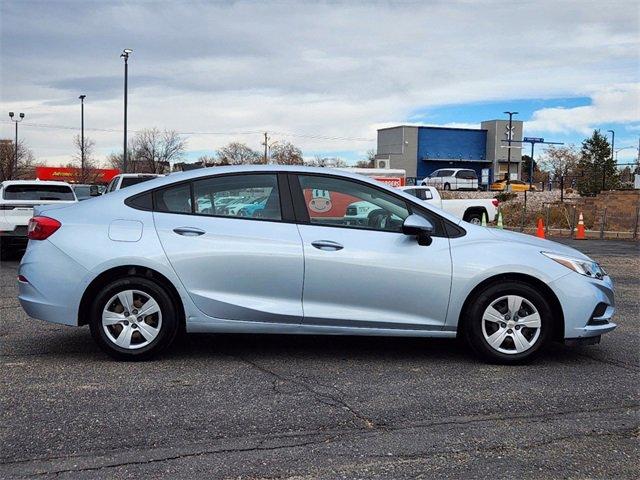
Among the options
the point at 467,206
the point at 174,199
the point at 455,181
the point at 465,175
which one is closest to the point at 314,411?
the point at 174,199

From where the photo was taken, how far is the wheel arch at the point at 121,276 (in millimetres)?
5223

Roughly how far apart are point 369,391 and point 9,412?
2.34 m

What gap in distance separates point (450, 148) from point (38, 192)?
200 feet

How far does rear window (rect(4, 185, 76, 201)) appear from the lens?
1298cm

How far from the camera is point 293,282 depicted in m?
5.22

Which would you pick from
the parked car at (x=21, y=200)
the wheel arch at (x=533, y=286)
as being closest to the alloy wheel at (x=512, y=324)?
the wheel arch at (x=533, y=286)

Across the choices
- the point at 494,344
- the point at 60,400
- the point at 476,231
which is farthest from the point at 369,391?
the point at 60,400

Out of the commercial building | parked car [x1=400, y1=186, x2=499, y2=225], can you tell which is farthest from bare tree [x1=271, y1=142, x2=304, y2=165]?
parked car [x1=400, y1=186, x2=499, y2=225]

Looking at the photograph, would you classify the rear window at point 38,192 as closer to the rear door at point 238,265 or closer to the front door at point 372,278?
the rear door at point 238,265

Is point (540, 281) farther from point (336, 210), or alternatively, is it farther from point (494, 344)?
point (336, 210)

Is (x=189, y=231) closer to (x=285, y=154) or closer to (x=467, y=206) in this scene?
(x=467, y=206)

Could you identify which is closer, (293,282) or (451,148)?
(293,282)

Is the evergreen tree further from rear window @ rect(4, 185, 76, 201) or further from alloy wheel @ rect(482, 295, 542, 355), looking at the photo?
alloy wheel @ rect(482, 295, 542, 355)

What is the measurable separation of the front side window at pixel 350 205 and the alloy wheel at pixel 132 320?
1458mm
